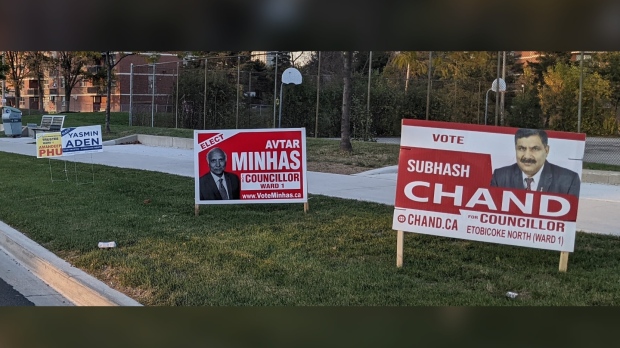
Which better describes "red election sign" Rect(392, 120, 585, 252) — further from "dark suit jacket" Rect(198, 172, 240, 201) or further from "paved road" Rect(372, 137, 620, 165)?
"paved road" Rect(372, 137, 620, 165)

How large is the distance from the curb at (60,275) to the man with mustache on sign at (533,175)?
3.31 meters

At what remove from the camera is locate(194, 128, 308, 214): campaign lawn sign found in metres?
7.21

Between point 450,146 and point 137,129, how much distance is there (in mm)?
7966

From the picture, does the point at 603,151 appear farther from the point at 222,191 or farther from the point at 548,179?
the point at 222,191

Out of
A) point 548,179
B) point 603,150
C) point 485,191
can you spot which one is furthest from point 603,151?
point 485,191

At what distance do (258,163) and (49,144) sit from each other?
4.01 meters

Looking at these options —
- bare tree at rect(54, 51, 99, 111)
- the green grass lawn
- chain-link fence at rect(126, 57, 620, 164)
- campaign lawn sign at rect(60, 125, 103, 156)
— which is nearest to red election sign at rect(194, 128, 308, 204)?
the green grass lawn

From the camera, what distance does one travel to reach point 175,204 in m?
8.22

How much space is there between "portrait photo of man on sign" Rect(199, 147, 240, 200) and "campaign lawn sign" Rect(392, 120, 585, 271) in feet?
9.03

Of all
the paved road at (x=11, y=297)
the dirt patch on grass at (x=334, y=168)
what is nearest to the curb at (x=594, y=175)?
the dirt patch on grass at (x=334, y=168)

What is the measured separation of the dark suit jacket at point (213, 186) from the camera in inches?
291

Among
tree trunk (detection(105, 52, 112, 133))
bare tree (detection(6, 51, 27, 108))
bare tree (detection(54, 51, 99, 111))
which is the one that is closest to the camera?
bare tree (detection(6, 51, 27, 108))

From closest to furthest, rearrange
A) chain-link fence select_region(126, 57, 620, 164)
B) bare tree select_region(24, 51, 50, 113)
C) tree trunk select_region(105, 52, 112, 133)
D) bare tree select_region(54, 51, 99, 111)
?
bare tree select_region(24, 51, 50, 113) < bare tree select_region(54, 51, 99, 111) < tree trunk select_region(105, 52, 112, 133) < chain-link fence select_region(126, 57, 620, 164)

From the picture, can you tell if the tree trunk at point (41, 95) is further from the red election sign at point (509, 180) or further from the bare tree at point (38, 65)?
the red election sign at point (509, 180)
